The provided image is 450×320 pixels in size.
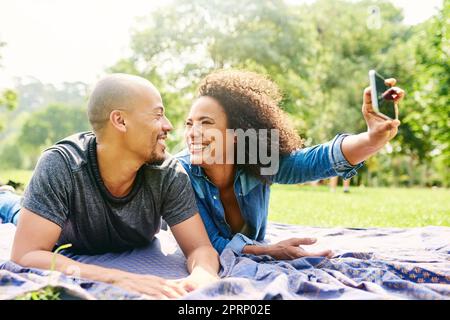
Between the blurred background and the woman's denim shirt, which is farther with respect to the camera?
the blurred background

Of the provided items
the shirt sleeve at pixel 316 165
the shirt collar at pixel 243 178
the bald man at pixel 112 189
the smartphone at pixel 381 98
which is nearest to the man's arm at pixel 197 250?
the bald man at pixel 112 189

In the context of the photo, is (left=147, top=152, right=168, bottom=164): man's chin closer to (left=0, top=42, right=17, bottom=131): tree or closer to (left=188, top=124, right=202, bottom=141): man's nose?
(left=188, top=124, right=202, bottom=141): man's nose

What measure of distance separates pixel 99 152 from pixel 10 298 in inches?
43.5

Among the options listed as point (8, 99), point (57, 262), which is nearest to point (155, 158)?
point (57, 262)

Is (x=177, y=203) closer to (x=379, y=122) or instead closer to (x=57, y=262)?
(x=57, y=262)

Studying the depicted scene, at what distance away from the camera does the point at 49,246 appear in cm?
261

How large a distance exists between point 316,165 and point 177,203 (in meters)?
1.02

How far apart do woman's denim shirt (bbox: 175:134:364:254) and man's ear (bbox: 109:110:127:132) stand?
79 centimetres

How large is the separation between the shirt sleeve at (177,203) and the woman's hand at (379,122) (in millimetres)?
1209

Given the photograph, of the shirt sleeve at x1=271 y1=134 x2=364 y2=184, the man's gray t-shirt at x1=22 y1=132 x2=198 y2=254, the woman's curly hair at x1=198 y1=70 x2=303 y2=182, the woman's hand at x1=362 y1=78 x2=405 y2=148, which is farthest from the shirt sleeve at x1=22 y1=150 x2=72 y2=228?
the woman's hand at x1=362 y1=78 x2=405 y2=148

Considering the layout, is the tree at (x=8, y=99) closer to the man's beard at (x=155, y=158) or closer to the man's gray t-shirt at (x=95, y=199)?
the man's gray t-shirt at (x=95, y=199)

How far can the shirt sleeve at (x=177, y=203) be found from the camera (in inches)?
118

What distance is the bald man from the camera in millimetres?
2605

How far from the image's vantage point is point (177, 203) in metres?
3.01
